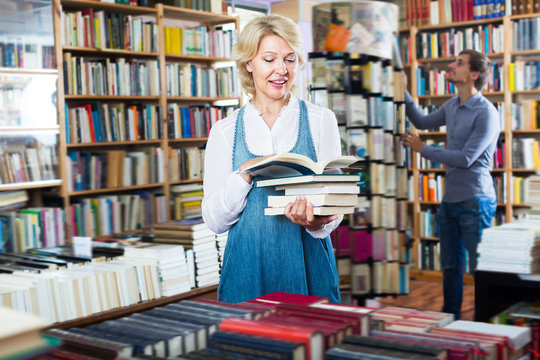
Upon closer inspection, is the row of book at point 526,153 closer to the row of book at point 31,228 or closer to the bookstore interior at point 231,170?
the bookstore interior at point 231,170

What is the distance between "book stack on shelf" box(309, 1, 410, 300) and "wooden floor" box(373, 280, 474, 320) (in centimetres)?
109

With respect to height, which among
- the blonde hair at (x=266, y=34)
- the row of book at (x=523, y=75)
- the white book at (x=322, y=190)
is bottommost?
the white book at (x=322, y=190)

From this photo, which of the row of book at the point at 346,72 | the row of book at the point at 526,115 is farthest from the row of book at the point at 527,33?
the row of book at the point at 346,72

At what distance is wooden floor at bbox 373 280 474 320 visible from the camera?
4.78 metres

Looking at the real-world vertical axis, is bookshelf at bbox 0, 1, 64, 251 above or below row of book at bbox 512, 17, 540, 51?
below

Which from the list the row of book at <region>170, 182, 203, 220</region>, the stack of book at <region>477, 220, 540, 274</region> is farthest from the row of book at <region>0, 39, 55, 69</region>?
the stack of book at <region>477, 220, 540, 274</region>

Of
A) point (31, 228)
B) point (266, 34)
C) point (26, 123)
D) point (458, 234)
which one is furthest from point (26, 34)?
point (458, 234)

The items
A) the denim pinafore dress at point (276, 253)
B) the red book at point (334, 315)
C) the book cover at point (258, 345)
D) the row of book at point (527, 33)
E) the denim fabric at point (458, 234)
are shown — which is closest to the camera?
the book cover at point (258, 345)

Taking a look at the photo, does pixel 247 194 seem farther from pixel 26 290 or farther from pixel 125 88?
pixel 125 88

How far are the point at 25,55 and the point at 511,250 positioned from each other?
338cm

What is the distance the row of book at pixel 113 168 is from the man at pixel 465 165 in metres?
2.21

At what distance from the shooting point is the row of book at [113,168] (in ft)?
14.9

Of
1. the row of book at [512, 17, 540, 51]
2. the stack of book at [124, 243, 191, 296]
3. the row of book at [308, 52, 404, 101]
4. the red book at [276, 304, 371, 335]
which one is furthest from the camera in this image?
the row of book at [512, 17, 540, 51]

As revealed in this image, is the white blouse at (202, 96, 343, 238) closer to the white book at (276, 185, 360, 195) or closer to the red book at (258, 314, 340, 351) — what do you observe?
the white book at (276, 185, 360, 195)
